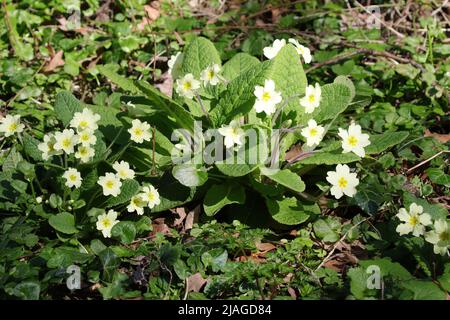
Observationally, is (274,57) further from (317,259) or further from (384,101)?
(384,101)

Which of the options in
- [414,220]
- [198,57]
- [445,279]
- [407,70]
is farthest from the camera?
[407,70]

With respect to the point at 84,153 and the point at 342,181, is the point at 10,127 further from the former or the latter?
the point at 342,181

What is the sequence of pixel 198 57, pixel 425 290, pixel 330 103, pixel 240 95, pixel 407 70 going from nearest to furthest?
pixel 425 290, pixel 240 95, pixel 330 103, pixel 198 57, pixel 407 70

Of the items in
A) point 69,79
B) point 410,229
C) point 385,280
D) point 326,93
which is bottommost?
point 385,280

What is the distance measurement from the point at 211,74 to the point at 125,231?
2.88ft

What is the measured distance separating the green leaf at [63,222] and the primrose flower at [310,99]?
121 centimetres

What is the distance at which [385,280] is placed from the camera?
96.7 inches

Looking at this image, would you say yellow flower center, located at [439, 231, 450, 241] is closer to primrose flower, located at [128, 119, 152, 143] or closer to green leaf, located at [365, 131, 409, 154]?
green leaf, located at [365, 131, 409, 154]

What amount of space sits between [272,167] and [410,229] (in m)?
0.72

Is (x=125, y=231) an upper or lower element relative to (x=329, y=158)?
lower

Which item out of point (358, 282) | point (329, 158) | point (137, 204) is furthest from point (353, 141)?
point (137, 204)

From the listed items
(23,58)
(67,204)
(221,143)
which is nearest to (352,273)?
(221,143)

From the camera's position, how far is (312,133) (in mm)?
2844

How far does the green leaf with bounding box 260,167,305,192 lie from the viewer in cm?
270
